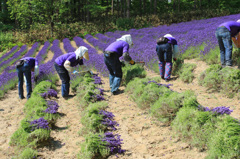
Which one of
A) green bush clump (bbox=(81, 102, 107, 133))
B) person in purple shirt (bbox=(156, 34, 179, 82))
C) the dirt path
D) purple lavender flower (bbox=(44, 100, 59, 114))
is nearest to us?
the dirt path

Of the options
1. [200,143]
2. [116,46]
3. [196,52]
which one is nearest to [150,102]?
[200,143]

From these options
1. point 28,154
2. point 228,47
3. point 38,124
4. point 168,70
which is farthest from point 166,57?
point 28,154

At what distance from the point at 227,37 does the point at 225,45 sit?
19 centimetres

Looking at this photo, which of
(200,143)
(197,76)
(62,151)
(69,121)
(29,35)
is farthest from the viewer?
(29,35)

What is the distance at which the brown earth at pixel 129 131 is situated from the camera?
288 centimetres

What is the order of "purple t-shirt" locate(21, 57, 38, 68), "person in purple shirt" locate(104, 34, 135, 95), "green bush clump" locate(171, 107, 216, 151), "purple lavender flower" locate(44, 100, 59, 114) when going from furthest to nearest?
1. "purple t-shirt" locate(21, 57, 38, 68)
2. "person in purple shirt" locate(104, 34, 135, 95)
3. "purple lavender flower" locate(44, 100, 59, 114)
4. "green bush clump" locate(171, 107, 216, 151)

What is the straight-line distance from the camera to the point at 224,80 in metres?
4.64

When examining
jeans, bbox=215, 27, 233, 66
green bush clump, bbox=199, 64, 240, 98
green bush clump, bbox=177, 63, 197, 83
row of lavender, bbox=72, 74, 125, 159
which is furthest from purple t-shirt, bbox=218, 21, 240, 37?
row of lavender, bbox=72, 74, 125, 159

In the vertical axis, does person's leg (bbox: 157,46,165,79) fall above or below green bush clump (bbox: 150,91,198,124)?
above

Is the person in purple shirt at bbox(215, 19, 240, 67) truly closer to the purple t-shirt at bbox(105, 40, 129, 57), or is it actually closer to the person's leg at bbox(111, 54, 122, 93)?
the purple t-shirt at bbox(105, 40, 129, 57)

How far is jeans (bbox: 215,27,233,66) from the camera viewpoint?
5203 millimetres

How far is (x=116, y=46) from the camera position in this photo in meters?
5.84

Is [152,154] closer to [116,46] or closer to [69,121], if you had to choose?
[69,121]

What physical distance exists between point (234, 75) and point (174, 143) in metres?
2.22
